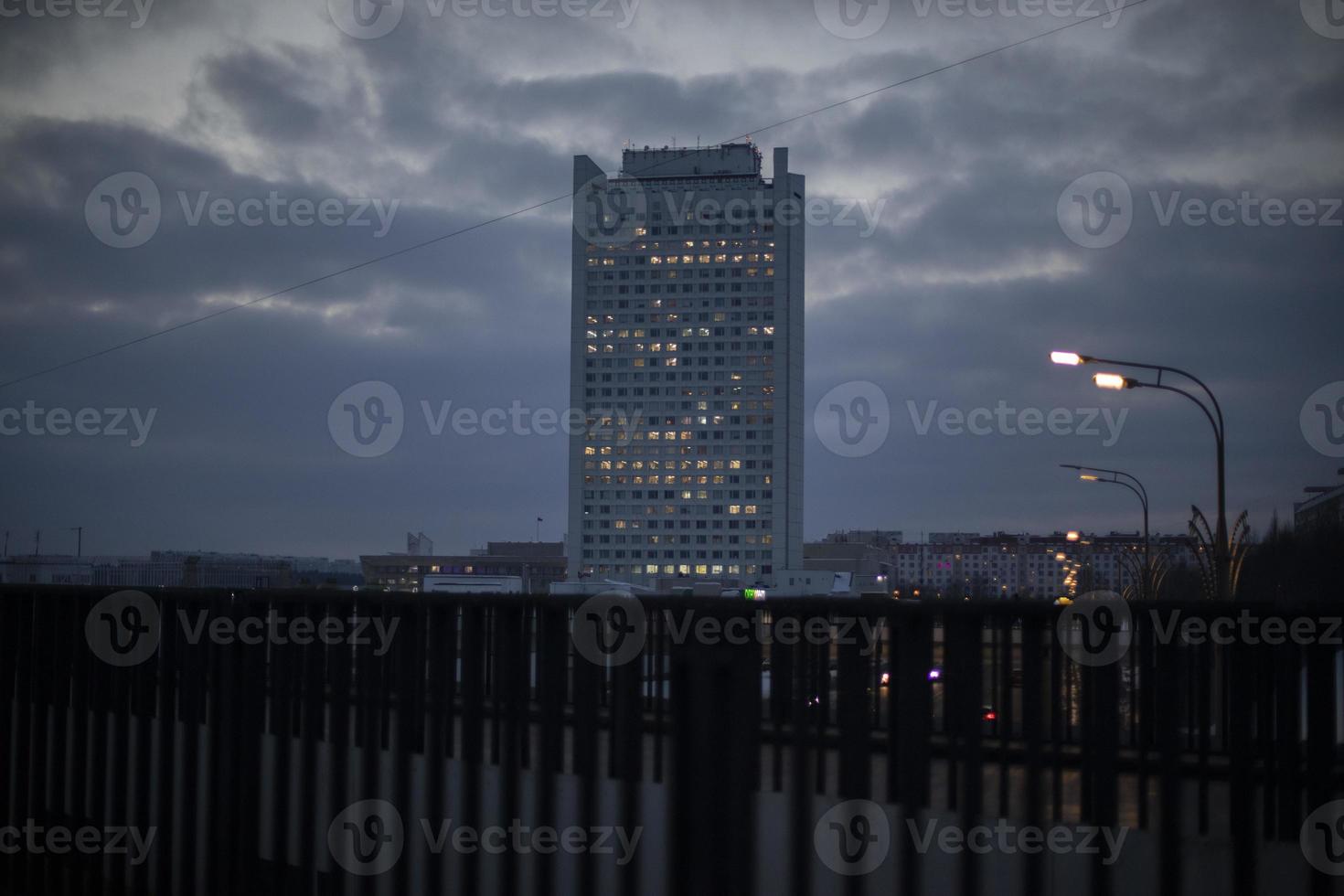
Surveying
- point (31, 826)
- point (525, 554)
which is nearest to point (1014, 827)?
point (31, 826)

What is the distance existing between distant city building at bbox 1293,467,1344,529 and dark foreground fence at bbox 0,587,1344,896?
30.1 metres

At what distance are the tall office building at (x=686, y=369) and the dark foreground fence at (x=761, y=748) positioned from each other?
136 metres

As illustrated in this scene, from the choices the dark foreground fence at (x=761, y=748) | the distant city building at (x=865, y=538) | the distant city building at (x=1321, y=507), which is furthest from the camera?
the distant city building at (x=865, y=538)

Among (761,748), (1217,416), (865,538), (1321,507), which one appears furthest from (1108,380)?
(865,538)

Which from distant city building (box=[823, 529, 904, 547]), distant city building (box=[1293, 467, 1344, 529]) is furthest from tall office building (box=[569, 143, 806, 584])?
distant city building (box=[1293, 467, 1344, 529])

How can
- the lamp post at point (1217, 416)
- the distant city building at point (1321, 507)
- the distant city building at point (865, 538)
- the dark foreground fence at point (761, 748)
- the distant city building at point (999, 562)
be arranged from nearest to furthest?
the dark foreground fence at point (761, 748) → the lamp post at point (1217, 416) → the distant city building at point (1321, 507) → the distant city building at point (999, 562) → the distant city building at point (865, 538)

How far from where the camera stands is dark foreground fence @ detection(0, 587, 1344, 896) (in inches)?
119

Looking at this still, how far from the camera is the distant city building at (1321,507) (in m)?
30.5

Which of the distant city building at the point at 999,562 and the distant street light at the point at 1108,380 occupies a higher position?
the distant street light at the point at 1108,380

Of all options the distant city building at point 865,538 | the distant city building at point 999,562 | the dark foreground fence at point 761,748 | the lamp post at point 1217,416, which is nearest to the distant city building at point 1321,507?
the distant city building at point 999,562

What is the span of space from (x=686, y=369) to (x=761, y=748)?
149831mm

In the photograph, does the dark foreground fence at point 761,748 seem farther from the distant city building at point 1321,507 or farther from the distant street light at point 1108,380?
the distant city building at point 1321,507

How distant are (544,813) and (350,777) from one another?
105 cm

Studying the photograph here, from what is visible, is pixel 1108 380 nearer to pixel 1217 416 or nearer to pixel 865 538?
pixel 1217 416
